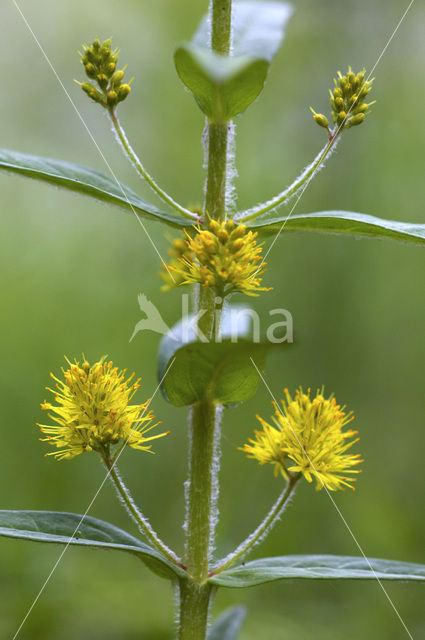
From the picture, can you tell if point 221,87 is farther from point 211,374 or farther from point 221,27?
point 211,374

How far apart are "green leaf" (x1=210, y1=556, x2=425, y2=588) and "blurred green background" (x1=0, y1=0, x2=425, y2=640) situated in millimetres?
1825

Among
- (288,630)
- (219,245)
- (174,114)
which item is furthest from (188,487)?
(174,114)

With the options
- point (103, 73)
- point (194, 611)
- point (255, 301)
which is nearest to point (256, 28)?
point (103, 73)

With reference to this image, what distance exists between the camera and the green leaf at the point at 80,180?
1715 millimetres

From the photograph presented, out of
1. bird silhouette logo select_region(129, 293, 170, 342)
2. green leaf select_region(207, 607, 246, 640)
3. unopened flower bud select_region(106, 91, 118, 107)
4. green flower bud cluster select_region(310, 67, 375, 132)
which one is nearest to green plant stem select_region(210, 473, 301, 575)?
green leaf select_region(207, 607, 246, 640)

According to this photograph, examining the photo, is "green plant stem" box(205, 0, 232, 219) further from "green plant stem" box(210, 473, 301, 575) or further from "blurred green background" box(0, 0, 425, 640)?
"blurred green background" box(0, 0, 425, 640)

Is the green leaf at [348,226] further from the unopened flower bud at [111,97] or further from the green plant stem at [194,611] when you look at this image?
the green plant stem at [194,611]

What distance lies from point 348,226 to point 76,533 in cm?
123

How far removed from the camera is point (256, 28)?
83.7 inches

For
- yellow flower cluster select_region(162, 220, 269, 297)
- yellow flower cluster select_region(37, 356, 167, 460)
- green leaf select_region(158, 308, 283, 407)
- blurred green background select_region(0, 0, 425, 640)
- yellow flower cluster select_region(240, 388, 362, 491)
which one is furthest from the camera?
blurred green background select_region(0, 0, 425, 640)

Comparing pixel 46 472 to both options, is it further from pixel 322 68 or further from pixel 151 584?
pixel 322 68

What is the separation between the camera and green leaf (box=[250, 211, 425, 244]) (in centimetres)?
168

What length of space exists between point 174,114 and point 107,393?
4399 mm

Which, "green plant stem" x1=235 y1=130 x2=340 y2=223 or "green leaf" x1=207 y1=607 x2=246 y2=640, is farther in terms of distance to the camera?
"green leaf" x1=207 y1=607 x2=246 y2=640
